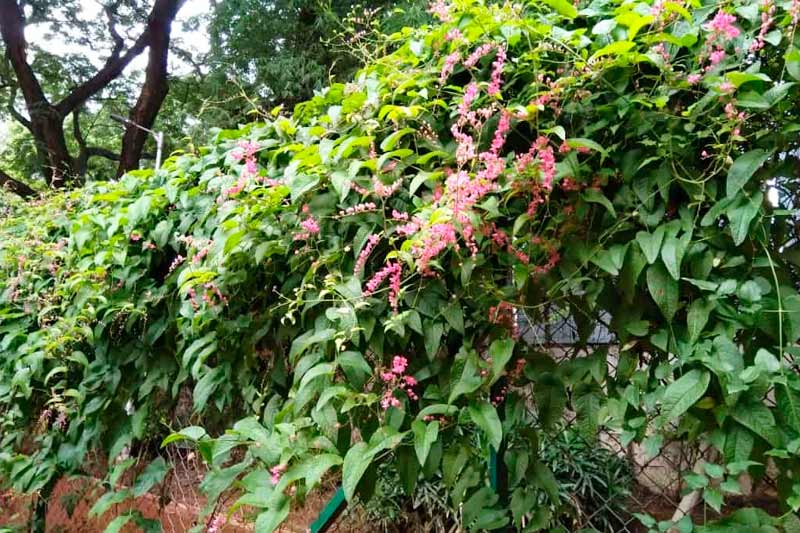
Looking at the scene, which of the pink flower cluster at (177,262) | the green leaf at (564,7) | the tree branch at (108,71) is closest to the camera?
the green leaf at (564,7)

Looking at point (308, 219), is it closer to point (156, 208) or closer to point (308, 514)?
point (156, 208)

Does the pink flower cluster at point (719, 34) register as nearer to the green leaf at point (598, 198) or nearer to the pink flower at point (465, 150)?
the green leaf at point (598, 198)

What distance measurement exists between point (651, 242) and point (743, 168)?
18cm

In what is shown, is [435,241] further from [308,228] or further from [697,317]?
[697,317]

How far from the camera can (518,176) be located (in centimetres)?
103

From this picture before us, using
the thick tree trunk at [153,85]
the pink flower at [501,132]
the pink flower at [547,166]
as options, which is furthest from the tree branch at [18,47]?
the pink flower at [547,166]

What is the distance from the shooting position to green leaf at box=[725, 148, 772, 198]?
34.8 inches

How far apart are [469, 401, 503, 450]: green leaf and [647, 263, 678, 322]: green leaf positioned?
34cm

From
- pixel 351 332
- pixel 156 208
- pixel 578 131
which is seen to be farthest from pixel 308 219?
pixel 156 208

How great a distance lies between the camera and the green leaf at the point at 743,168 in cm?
88

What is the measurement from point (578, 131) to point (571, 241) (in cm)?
21

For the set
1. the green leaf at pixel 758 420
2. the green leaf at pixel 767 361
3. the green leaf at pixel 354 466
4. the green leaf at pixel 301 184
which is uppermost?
the green leaf at pixel 301 184

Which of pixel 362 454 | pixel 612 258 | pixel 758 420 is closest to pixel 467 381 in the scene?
pixel 362 454

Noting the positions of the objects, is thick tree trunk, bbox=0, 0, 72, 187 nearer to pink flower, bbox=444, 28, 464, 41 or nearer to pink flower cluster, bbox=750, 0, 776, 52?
pink flower, bbox=444, 28, 464, 41
